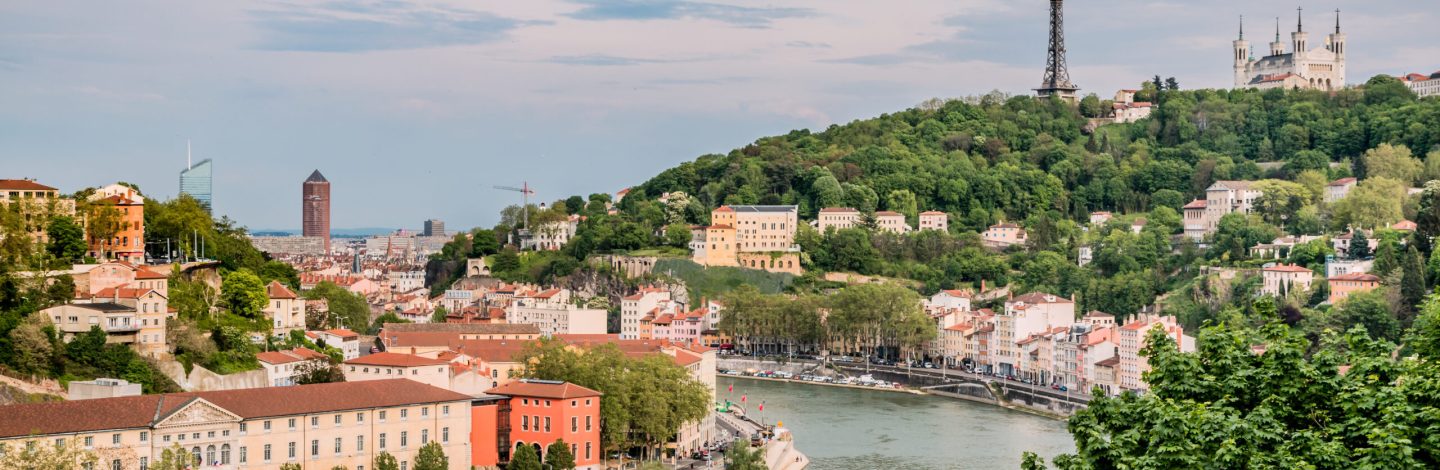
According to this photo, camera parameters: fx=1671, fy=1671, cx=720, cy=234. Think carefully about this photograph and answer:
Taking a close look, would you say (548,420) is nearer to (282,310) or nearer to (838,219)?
(282,310)

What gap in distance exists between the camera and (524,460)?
22.1 metres

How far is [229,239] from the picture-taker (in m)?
33.4

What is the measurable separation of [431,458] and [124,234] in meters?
10.4

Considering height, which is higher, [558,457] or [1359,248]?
[1359,248]

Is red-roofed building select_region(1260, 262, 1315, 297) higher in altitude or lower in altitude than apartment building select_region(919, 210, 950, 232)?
lower

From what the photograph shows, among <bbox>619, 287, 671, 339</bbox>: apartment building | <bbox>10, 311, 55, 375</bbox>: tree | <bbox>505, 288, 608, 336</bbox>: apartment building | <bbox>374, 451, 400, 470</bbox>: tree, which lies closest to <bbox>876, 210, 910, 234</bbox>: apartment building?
<bbox>619, 287, 671, 339</bbox>: apartment building

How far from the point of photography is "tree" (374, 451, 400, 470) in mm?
20781

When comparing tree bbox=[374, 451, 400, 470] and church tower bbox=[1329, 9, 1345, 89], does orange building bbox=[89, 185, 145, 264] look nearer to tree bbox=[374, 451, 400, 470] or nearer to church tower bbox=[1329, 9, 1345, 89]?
tree bbox=[374, 451, 400, 470]

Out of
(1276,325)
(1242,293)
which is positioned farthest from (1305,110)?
(1276,325)

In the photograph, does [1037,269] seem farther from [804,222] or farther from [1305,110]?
[1305,110]

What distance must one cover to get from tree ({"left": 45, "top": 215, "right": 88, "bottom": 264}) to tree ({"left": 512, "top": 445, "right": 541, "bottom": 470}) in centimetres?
Answer: 875

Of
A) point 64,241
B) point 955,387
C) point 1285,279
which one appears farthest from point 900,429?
point 1285,279

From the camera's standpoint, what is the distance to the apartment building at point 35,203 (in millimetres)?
26516

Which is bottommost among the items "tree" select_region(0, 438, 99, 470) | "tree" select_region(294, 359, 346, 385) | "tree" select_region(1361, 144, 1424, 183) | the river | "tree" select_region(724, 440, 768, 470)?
the river
